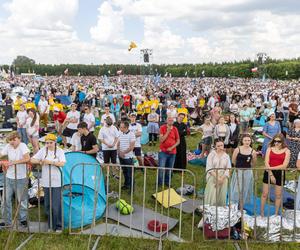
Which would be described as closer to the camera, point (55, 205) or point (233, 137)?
point (55, 205)

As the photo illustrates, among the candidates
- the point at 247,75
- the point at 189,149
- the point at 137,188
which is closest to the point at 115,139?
the point at 137,188

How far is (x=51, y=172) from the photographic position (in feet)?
19.2

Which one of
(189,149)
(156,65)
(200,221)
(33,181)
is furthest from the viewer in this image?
(156,65)

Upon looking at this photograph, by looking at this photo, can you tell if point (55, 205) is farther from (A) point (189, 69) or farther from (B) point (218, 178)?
(A) point (189, 69)

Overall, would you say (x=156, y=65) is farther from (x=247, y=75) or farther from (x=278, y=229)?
(x=278, y=229)

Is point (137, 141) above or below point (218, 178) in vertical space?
above

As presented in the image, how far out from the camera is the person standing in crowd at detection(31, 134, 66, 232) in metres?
5.82

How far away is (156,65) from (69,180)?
116413mm

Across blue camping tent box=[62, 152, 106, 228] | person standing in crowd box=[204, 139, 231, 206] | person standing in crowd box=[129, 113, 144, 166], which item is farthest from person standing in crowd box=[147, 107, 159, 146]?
person standing in crowd box=[204, 139, 231, 206]

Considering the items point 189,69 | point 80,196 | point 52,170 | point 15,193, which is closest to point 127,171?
point 80,196

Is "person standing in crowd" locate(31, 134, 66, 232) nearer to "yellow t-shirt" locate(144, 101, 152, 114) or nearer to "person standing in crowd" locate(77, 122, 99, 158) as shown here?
"person standing in crowd" locate(77, 122, 99, 158)

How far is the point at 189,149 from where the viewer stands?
12789mm

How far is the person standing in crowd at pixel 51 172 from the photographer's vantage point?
5.82m

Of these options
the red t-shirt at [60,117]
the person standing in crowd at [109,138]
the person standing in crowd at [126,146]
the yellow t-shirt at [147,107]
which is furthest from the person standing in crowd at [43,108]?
the person standing in crowd at [126,146]
